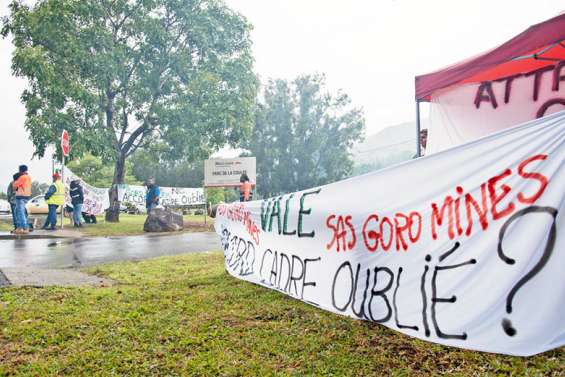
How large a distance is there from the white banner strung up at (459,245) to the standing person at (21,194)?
10.9 meters

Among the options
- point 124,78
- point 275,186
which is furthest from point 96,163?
point 124,78

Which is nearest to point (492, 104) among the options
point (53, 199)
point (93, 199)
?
point (53, 199)

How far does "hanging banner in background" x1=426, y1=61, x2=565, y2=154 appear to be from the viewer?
4805mm

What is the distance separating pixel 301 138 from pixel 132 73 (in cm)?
3274

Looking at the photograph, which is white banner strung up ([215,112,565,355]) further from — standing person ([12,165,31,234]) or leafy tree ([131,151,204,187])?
leafy tree ([131,151,204,187])

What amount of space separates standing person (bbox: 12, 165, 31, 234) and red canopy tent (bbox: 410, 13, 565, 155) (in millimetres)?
10775

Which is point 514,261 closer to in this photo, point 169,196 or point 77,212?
point 77,212

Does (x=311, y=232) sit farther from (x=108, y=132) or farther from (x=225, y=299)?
(x=108, y=132)

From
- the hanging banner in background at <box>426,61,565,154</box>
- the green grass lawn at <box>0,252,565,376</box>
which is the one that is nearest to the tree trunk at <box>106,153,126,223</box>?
the green grass lawn at <box>0,252,565,376</box>

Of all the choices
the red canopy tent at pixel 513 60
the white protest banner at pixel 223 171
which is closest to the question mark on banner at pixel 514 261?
the red canopy tent at pixel 513 60

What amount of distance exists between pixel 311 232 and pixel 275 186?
48.1m

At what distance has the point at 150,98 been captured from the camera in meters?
20.7

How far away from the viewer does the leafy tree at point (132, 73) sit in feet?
58.9

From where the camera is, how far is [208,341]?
3158 millimetres
